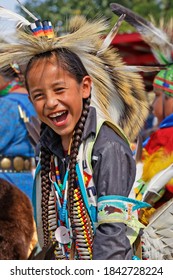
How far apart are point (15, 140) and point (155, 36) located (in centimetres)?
118

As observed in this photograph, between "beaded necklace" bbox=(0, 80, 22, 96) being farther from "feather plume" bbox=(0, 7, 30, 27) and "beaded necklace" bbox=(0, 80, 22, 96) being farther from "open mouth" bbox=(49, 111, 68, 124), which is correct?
"open mouth" bbox=(49, 111, 68, 124)

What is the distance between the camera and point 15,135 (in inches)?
182

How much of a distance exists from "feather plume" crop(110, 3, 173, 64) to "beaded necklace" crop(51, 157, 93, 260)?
177cm

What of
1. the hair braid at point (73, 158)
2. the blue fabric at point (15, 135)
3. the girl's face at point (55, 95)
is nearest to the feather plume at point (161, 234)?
the hair braid at point (73, 158)

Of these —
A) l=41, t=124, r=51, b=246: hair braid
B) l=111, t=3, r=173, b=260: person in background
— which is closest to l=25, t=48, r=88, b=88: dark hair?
l=41, t=124, r=51, b=246: hair braid

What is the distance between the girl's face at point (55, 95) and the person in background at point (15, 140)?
2.09m

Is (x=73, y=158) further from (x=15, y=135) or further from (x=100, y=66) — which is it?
(x=15, y=135)

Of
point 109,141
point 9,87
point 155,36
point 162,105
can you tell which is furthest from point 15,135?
point 109,141

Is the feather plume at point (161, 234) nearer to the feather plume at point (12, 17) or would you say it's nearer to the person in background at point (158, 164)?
the person in background at point (158, 164)

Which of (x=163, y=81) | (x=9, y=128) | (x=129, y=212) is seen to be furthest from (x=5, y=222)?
(x=163, y=81)

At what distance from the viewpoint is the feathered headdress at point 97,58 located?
8.14 feet

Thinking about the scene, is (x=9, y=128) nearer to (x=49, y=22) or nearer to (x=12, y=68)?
(x=12, y=68)
